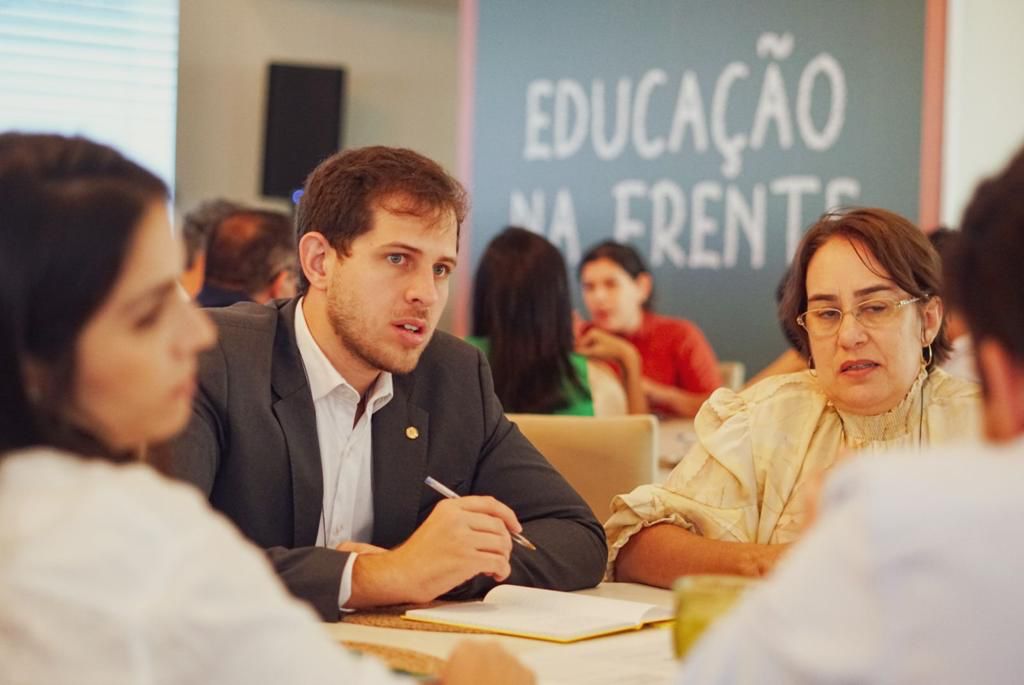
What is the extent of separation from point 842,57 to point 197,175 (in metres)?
3.83

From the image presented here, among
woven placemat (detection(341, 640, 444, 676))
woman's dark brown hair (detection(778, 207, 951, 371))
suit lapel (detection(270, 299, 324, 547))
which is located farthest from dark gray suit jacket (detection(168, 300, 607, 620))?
woman's dark brown hair (detection(778, 207, 951, 371))

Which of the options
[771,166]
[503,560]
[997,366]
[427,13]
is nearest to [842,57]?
[771,166]

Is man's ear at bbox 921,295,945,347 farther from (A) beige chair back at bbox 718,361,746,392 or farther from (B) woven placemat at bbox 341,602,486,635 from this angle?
(A) beige chair back at bbox 718,361,746,392

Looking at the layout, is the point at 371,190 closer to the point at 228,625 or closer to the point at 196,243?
the point at 228,625

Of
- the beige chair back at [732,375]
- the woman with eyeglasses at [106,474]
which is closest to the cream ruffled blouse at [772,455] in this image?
the woman with eyeglasses at [106,474]

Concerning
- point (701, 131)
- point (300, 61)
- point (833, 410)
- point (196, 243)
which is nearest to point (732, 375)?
point (701, 131)

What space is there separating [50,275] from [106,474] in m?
0.15

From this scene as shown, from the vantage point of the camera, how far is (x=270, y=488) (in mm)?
1966

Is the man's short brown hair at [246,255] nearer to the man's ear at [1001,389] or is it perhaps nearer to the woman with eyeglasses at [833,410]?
the woman with eyeglasses at [833,410]

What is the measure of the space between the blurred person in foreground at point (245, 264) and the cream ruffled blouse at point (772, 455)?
2205mm

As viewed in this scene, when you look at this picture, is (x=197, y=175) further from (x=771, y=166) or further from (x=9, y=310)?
(x=9, y=310)

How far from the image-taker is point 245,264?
13.7 ft

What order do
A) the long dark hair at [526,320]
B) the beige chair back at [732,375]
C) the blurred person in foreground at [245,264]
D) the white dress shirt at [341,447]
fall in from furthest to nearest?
the beige chair back at [732,375] → the blurred person in foreground at [245,264] → the long dark hair at [526,320] → the white dress shirt at [341,447]

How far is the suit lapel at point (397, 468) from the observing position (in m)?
2.07
